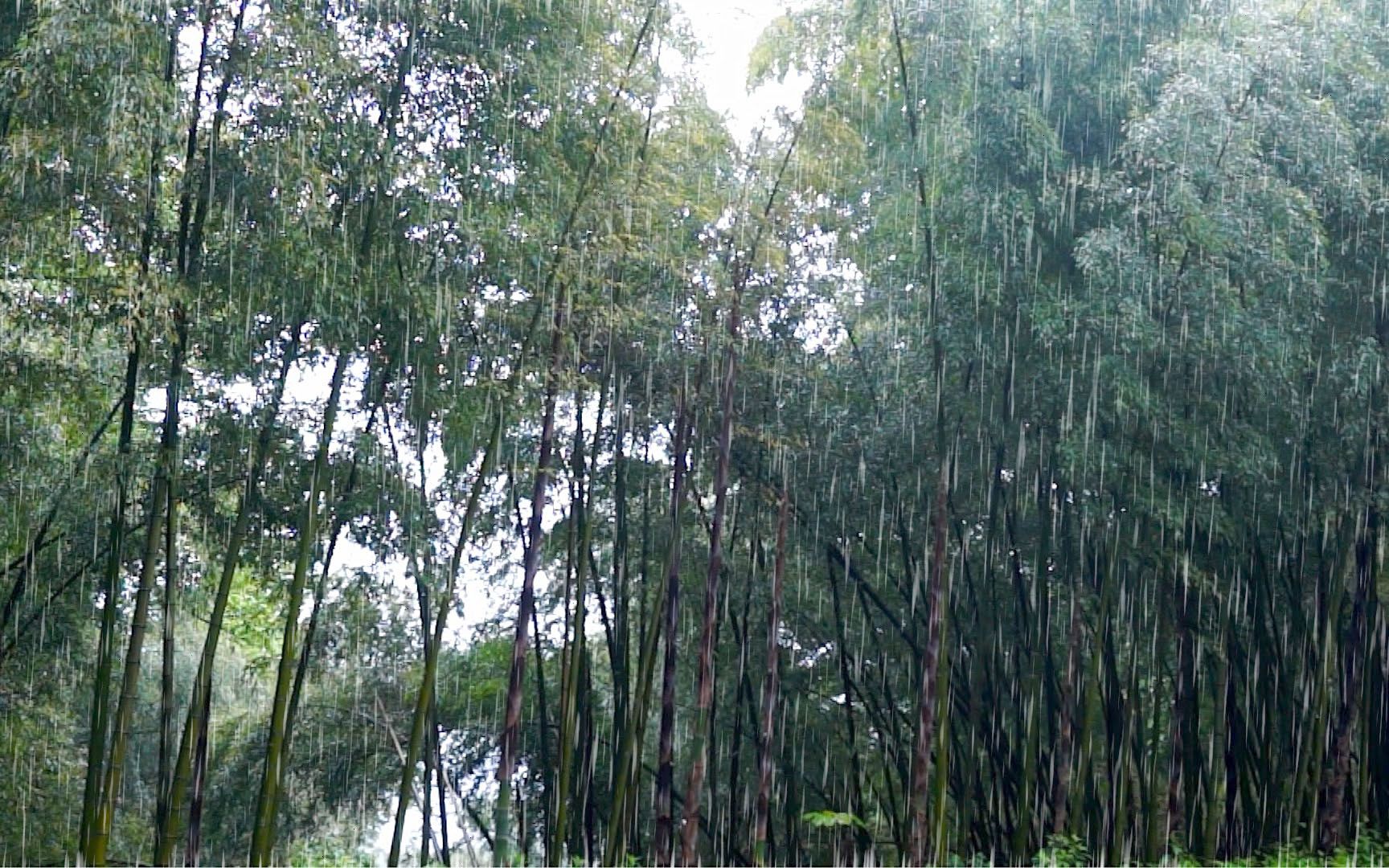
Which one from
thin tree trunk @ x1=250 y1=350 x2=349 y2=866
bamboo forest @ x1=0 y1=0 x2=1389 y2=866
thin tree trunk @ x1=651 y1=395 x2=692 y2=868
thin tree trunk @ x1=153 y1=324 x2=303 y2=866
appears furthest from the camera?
thin tree trunk @ x1=651 y1=395 x2=692 y2=868

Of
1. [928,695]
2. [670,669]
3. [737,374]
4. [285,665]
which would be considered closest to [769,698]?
[670,669]

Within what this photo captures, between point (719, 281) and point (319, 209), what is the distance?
308cm

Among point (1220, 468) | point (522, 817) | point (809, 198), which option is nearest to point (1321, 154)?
point (1220, 468)

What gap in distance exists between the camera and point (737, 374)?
8.68 m

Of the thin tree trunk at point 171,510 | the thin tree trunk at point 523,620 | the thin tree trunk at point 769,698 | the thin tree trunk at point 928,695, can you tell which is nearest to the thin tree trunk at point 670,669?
the thin tree trunk at point 769,698

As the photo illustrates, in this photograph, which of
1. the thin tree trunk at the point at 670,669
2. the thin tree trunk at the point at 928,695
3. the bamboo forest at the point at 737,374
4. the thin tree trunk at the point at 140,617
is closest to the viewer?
the thin tree trunk at the point at 140,617

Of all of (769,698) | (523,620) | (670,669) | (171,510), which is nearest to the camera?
(171,510)

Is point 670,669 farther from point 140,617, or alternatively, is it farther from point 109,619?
point 140,617

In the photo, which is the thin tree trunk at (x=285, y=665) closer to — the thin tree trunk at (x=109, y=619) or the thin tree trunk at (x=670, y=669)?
the thin tree trunk at (x=109, y=619)

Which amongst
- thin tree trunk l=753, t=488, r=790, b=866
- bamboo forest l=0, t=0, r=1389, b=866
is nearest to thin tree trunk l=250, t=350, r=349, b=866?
bamboo forest l=0, t=0, r=1389, b=866

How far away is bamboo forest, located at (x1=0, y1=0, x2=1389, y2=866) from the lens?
A: 5.75m

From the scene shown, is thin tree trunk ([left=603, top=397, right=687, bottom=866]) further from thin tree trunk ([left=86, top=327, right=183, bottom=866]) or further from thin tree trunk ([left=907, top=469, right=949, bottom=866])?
thin tree trunk ([left=86, top=327, right=183, bottom=866])

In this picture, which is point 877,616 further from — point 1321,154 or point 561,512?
point 1321,154

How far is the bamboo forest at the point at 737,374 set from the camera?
575 cm
